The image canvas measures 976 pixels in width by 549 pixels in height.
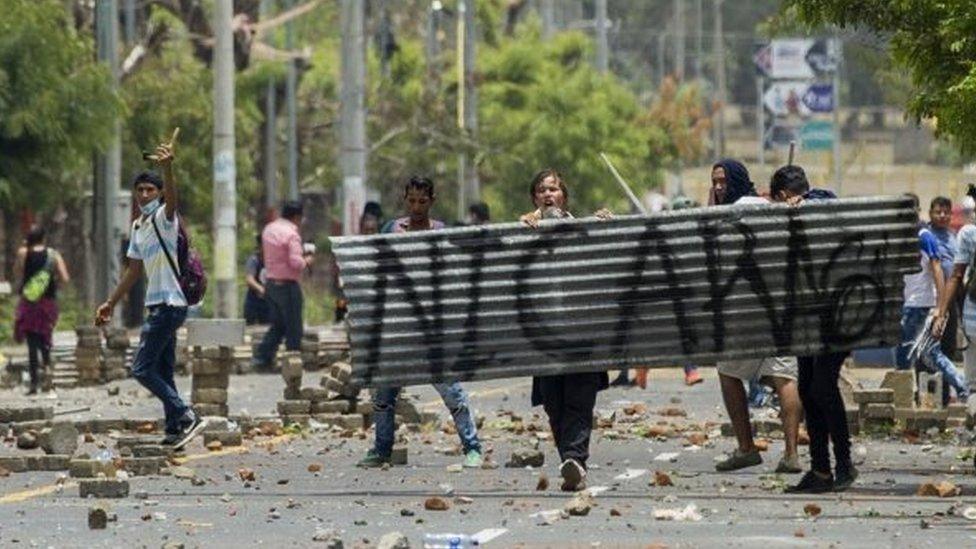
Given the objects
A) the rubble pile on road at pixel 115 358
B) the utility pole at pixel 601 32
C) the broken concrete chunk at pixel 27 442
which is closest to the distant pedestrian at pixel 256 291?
the rubble pile on road at pixel 115 358

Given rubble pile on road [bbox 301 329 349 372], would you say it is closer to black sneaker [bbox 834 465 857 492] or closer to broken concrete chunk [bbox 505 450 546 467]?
broken concrete chunk [bbox 505 450 546 467]

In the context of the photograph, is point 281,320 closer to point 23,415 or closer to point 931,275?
point 931,275

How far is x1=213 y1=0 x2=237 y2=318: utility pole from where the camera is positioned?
118ft

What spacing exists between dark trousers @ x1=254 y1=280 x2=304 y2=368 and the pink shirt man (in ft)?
0.41

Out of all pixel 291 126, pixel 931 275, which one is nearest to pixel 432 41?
pixel 291 126

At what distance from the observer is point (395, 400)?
18.8 meters

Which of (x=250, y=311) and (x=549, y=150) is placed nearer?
(x=250, y=311)

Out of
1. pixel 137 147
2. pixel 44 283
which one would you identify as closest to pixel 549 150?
pixel 137 147

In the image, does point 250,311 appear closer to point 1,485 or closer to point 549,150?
point 1,485

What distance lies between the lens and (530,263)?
56.3ft

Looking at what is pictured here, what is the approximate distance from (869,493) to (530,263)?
2.07 metres

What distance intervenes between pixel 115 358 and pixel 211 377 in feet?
29.0

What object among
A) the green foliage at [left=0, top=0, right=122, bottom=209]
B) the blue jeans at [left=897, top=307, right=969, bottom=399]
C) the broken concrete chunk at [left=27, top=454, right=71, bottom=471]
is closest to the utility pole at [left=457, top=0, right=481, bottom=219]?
the green foliage at [left=0, top=0, right=122, bottom=209]

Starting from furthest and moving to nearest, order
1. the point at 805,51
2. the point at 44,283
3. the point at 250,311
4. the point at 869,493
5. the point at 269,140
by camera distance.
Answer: the point at 805,51 < the point at 269,140 < the point at 250,311 < the point at 44,283 < the point at 869,493
